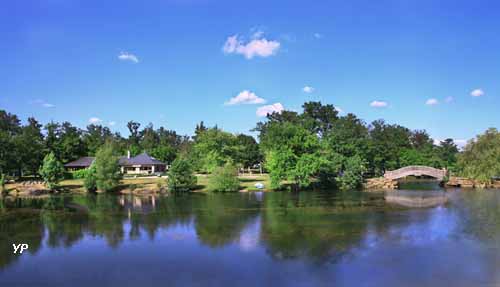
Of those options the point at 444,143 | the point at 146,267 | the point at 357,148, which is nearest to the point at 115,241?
the point at 146,267

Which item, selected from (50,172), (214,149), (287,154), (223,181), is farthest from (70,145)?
(287,154)

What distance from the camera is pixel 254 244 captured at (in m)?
22.5

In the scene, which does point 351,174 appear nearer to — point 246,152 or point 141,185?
point 246,152

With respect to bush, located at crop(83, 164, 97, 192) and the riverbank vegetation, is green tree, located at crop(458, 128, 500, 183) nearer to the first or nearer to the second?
the riverbank vegetation

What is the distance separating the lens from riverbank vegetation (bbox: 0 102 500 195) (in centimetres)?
5125

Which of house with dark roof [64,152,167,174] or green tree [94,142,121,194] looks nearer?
green tree [94,142,121,194]

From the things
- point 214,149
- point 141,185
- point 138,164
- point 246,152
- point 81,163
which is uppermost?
point 214,149

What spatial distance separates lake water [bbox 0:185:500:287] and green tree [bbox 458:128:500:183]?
1475cm

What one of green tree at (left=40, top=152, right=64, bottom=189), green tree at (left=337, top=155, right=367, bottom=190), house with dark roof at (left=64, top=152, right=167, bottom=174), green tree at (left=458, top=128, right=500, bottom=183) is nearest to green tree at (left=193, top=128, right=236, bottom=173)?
house with dark roof at (left=64, top=152, right=167, bottom=174)

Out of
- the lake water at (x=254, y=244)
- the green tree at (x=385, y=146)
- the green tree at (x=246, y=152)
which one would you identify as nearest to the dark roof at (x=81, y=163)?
the green tree at (x=246, y=152)

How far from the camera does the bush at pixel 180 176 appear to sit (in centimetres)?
5072

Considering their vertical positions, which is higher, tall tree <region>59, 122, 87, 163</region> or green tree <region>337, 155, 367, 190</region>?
tall tree <region>59, 122, 87, 163</region>

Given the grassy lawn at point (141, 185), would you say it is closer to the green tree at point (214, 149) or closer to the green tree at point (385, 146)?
the green tree at point (214, 149)

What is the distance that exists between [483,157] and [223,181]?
112ft
